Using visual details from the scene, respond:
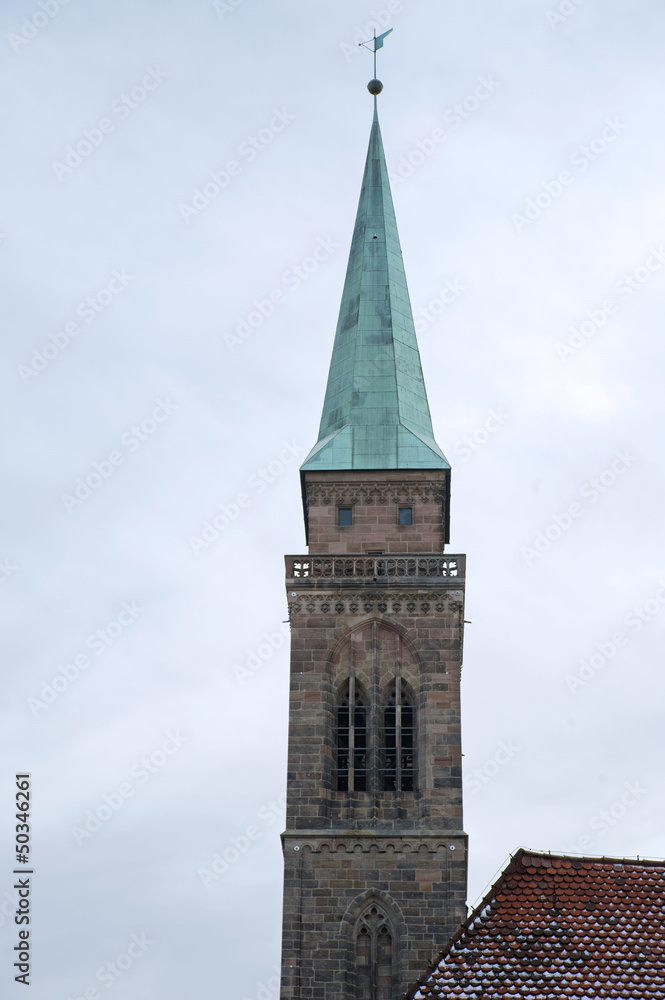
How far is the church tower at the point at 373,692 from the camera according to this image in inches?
1672

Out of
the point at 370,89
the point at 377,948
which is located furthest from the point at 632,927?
the point at 370,89

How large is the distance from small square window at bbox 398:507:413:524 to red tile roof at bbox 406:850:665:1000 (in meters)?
15.1

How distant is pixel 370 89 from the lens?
193ft

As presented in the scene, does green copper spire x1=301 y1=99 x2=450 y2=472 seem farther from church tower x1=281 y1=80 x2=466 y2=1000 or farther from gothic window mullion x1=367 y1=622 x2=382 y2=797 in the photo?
gothic window mullion x1=367 y1=622 x2=382 y2=797

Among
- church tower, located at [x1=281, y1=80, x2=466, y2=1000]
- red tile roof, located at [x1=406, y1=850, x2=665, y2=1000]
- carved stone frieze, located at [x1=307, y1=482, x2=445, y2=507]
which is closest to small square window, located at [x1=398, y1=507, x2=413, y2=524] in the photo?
church tower, located at [x1=281, y1=80, x2=466, y2=1000]

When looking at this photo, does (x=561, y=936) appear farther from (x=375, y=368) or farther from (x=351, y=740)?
(x=375, y=368)

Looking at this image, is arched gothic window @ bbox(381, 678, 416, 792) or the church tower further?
arched gothic window @ bbox(381, 678, 416, 792)

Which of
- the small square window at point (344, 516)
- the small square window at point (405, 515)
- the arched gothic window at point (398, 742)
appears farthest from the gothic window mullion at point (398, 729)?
the small square window at point (344, 516)

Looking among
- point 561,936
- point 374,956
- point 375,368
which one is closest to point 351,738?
point 374,956

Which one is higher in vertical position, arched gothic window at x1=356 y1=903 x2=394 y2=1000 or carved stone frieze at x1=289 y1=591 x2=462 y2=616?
carved stone frieze at x1=289 y1=591 x2=462 y2=616

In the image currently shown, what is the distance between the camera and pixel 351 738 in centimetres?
4519

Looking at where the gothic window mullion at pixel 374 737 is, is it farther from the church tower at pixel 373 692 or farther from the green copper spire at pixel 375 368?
the green copper spire at pixel 375 368

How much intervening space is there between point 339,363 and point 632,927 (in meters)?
23.6

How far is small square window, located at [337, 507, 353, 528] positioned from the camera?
4853cm
